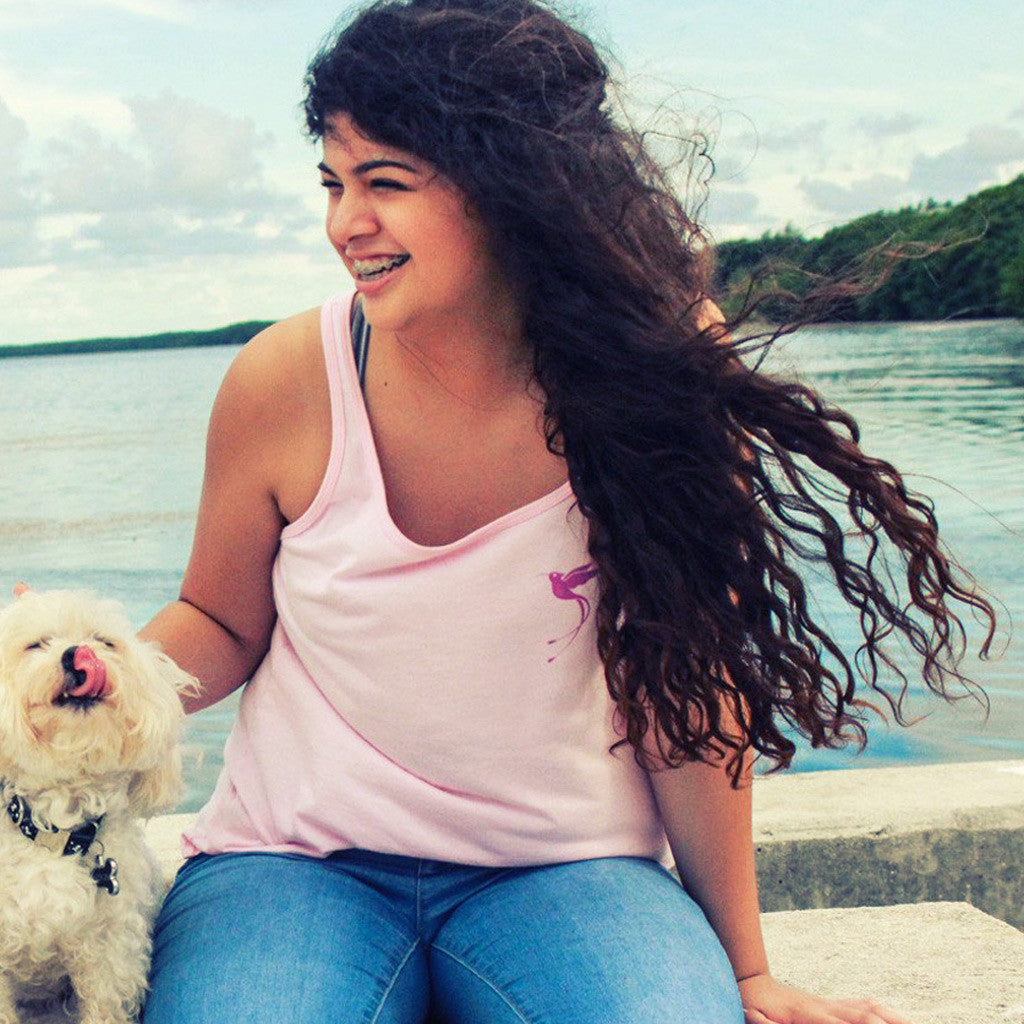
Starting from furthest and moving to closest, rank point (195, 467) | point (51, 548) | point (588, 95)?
point (195, 467) < point (51, 548) < point (588, 95)

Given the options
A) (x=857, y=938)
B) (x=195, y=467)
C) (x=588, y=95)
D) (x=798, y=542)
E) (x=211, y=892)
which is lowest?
(x=195, y=467)

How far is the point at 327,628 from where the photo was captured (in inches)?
81.7

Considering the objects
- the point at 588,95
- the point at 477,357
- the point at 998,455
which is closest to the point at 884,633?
the point at 477,357

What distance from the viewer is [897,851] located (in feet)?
9.09

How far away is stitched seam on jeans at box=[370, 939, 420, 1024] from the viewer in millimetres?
1888

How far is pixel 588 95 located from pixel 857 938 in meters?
1.52

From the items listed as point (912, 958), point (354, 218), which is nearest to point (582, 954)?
point (912, 958)

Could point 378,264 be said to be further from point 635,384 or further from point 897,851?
point 897,851

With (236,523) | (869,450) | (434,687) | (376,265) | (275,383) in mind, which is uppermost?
(376,265)

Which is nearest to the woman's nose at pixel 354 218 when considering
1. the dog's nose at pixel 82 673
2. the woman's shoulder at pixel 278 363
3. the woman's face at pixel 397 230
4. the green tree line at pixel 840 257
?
the woman's face at pixel 397 230

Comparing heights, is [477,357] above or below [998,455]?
above

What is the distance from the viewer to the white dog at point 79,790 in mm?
1763

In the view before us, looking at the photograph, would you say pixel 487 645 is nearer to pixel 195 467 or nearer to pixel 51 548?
pixel 51 548

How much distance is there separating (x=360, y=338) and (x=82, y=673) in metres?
0.71
